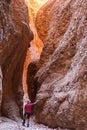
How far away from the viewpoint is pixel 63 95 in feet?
48.8

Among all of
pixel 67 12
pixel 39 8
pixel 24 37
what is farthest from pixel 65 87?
pixel 39 8

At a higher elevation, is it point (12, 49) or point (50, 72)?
point (12, 49)

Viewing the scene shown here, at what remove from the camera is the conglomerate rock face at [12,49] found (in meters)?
15.1

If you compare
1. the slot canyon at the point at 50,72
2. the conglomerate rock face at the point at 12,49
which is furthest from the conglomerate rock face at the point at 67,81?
the conglomerate rock face at the point at 12,49

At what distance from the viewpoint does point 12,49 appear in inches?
666

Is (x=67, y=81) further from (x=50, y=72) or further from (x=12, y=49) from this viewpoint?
(x=12, y=49)

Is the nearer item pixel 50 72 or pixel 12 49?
pixel 12 49

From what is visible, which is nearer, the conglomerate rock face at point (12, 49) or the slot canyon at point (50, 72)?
the slot canyon at point (50, 72)

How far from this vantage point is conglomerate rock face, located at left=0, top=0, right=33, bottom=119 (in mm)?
15094

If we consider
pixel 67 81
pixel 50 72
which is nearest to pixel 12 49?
pixel 50 72

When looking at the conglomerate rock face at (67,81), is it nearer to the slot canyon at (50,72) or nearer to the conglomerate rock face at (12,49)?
the slot canyon at (50,72)

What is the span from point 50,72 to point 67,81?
3071 mm

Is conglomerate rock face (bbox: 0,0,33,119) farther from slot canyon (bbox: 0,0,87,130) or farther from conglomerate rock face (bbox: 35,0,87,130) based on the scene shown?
conglomerate rock face (bbox: 35,0,87,130)

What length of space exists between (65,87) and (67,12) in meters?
7.97
